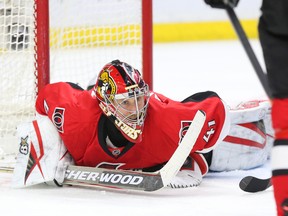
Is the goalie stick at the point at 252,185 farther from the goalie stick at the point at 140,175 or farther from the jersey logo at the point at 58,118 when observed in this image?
the jersey logo at the point at 58,118

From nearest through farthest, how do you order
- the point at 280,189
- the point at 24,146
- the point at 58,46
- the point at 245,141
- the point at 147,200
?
1. the point at 280,189
2. the point at 147,200
3. the point at 24,146
4. the point at 245,141
5. the point at 58,46

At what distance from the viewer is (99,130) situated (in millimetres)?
2590

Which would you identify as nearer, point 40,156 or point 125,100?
point 125,100

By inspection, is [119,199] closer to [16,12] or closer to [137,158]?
[137,158]

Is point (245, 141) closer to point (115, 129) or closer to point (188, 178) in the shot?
point (188, 178)

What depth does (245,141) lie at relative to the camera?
2.95 metres

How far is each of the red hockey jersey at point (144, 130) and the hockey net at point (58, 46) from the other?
13.8 inches

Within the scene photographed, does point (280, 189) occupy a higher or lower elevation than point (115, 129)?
higher

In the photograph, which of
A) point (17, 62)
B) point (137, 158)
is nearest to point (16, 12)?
point (17, 62)

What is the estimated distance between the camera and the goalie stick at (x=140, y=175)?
243 centimetres

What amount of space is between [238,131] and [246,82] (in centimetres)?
270

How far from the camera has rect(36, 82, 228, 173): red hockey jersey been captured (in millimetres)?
2566

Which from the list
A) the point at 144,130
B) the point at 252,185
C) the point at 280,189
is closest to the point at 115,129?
the point at 144,130

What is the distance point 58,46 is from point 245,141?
961 mm
